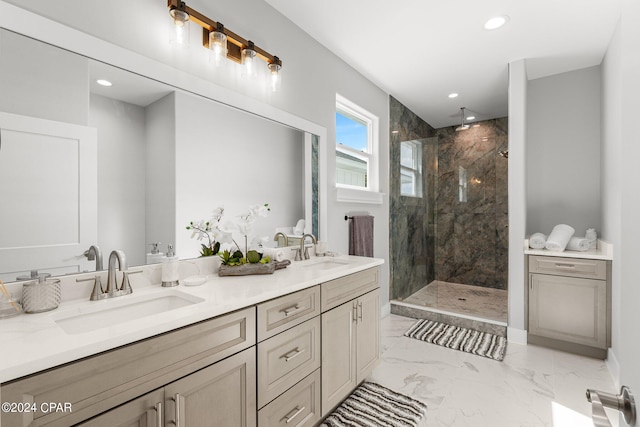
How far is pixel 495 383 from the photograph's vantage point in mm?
2189

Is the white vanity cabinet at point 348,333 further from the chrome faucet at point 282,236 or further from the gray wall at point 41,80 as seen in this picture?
the gray wall at point 41,80

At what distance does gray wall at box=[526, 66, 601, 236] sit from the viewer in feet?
10.1

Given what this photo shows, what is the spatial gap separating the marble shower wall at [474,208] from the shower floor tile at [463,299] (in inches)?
9.5

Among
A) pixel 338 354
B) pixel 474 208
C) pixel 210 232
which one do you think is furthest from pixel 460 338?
pixel 210 232

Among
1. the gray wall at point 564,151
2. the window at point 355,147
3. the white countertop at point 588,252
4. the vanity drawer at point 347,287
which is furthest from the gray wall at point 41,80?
the gray wall at point 564,151

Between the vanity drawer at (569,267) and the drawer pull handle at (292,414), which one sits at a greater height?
the vanity drawer at (569,267)

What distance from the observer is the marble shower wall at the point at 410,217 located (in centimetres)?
374

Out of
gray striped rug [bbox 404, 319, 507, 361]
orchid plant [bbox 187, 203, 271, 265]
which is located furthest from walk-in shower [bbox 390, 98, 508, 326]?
orchid plant [bbox 187, 203, 271, 265]

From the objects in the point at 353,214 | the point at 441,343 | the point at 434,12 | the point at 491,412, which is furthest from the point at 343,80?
the point at 491,412

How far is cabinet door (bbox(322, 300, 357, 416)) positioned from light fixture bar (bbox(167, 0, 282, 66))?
161 cm

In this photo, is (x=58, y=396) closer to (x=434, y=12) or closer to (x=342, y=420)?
(x=342, y=420)

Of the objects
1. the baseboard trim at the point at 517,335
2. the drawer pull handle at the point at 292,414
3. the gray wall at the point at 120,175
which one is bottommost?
the baseboard trim at the point at 517,335

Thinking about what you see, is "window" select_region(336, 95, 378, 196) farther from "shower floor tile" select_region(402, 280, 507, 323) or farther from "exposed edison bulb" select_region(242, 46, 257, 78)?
"shower floor tile" select_region(402, 280, 507, 323)

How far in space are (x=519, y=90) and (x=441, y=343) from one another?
2.46 m
